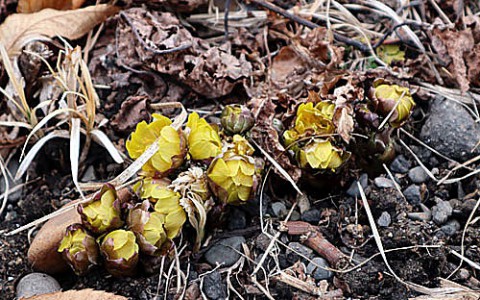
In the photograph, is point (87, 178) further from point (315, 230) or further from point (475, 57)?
point (475, 57)

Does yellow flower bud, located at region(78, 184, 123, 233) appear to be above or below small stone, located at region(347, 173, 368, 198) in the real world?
above

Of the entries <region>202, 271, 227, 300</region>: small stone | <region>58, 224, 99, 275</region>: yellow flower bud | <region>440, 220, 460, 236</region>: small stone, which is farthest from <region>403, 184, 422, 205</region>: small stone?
<region>58, 224, 99, 275</region>: yellow flower bud

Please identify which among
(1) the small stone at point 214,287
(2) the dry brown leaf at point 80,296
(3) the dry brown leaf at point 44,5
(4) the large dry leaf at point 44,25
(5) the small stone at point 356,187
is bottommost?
(1) the small stone at point 214,287

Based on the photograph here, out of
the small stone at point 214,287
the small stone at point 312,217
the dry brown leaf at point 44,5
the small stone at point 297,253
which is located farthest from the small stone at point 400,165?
the dry brown leaf at point 44,5

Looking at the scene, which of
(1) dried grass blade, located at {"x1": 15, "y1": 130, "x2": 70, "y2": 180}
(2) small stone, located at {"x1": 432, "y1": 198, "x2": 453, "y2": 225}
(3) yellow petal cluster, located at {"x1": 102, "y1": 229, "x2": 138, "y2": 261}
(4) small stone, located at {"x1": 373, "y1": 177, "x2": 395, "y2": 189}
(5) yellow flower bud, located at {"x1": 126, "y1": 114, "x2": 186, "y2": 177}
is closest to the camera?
(3) yellow petal cluster, located at {"x1": 102, "y1": 229, "x2": 138, "y2": 261}

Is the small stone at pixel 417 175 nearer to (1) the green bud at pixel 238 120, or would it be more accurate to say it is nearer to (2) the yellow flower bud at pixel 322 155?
(2) the yellow flower bud at pixel 322 155

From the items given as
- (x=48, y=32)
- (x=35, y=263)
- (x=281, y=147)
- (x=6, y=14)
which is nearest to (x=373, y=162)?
(x=281, y=147)

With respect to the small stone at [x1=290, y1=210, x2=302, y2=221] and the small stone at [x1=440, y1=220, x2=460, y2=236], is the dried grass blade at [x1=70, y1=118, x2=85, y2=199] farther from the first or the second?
the small stone at [x1=440, y1=220, x2=460, y2=236]
